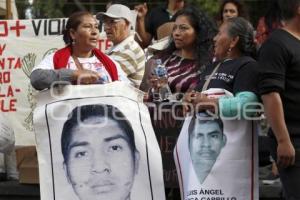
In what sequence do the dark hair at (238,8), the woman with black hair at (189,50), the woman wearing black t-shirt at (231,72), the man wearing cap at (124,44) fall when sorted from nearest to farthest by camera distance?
the woman wearing black t-shirt at (231,72), the woman with black hair at (189,50), the man wearing cap at (124,44), the dark hair at (238,8)

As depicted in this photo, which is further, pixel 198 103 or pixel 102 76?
pixel 102 76

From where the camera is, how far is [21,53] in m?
8.31

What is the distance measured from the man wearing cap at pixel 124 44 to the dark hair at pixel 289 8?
6.16 feet

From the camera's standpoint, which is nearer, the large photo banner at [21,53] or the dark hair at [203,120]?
the dark hair at [203,120]

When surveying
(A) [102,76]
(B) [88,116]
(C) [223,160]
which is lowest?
(C) [223,160]

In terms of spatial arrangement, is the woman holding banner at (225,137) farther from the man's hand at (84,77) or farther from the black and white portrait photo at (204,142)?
the man's hand at (84,77)

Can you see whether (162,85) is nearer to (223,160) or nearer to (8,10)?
(223,160)

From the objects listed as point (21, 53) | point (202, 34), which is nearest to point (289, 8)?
point (202, 34)

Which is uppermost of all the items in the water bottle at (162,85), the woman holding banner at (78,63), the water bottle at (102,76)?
the woman holding banner at (78,63)

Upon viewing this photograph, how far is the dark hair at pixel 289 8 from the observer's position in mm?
4613

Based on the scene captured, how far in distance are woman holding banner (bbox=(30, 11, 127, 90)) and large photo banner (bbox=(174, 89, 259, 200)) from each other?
765 mm

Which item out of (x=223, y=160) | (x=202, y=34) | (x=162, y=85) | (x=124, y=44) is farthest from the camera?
(x=124, y=44)

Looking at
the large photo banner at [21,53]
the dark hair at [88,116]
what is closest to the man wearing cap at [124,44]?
the dark hair at [88,116]

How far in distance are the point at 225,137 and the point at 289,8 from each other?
2.97 feet
